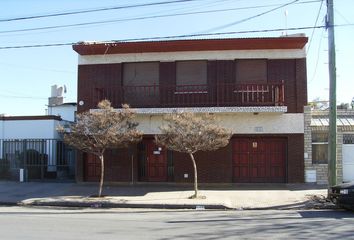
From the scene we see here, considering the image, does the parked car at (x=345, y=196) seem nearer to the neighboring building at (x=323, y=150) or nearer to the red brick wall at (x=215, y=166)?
the neighboring building at (x=323, y=150)

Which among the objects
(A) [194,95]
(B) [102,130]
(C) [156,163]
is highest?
(A) [194,95]

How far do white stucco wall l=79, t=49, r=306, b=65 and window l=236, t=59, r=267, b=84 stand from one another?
1.05 feet

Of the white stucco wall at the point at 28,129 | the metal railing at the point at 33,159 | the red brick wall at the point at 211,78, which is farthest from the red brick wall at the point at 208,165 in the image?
the white stucco wall at the point at 28,129

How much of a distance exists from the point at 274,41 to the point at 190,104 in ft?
15.3

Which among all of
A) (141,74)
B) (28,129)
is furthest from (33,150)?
(141,74)

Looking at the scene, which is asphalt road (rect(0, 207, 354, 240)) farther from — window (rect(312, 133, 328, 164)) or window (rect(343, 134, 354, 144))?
window (rect(343, 134, 354, 144))

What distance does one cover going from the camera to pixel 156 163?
912 inches

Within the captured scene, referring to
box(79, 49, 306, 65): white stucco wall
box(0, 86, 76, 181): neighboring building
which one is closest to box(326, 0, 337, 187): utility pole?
box(79, 49, 306, 65): white stucco wall

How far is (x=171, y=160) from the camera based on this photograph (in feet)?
75.5

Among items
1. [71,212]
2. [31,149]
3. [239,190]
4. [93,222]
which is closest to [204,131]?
[239,190]

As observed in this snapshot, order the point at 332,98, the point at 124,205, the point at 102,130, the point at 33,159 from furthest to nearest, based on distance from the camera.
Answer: the point at 33,159 → the point at 102,130 → the point at 332,98 → the point at 124,205

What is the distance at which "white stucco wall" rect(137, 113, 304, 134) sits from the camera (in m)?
22.2

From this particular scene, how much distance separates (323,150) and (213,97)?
18.3 ft

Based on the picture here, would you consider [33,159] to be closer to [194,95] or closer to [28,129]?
[28,129]
